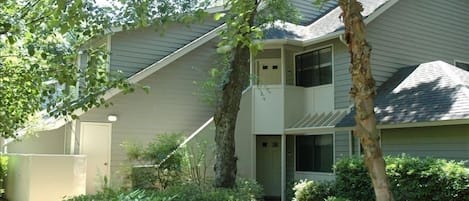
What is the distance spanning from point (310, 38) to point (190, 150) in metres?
5.17

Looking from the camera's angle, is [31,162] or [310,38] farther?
[310,38]

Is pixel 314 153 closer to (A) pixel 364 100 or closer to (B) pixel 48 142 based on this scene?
(B) pixel 48 142

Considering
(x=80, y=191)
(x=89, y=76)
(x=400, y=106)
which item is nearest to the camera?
(x=89, y=76)

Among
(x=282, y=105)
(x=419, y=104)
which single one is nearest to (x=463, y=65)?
(x=419, y=104)

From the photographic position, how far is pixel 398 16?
16.4 meters

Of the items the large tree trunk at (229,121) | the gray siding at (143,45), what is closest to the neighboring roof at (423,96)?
the large tree trunk at (229,121)

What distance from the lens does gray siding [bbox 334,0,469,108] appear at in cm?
1560

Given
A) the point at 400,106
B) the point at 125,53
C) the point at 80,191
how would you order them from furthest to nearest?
the point at 125,53 < the point at 80,191 < the point at 400,106

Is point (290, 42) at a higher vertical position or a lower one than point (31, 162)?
higher

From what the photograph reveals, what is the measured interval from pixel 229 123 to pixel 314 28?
7.23 meters

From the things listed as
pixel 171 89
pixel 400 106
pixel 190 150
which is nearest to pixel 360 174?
pixel 400 106

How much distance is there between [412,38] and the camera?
54.5ft

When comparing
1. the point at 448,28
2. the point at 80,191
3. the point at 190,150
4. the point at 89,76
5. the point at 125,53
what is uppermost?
the point at 448,28

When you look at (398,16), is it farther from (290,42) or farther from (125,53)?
(125,53)
